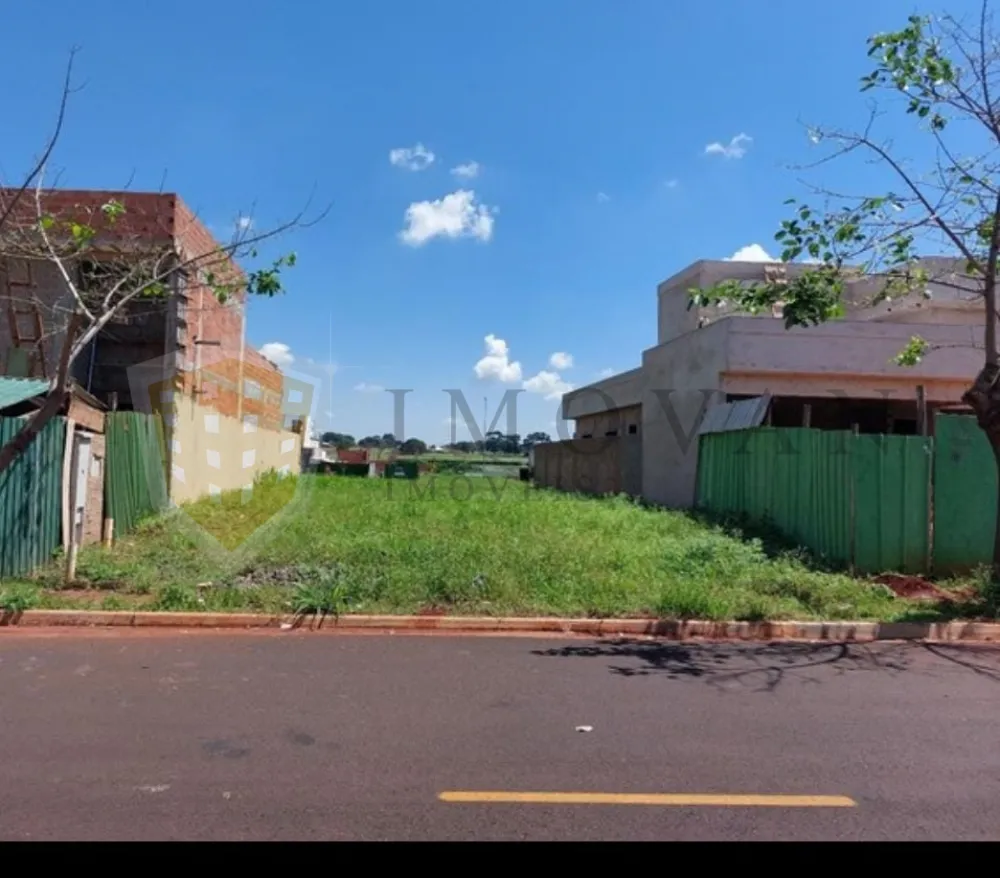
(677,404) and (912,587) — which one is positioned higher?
(677,404)

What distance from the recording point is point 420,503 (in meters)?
17.4

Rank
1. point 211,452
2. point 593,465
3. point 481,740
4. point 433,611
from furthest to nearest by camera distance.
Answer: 1. point 593,465
2. point 211,452
3. point 433,611
4. point 481,740

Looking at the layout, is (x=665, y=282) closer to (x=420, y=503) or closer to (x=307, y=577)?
(x=420, y=503)

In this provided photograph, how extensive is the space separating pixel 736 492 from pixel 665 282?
15053 mm

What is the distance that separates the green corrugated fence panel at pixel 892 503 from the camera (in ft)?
34.4

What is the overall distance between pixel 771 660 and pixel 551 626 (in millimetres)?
2123

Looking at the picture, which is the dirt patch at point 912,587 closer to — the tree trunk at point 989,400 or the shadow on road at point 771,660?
the tree trunk at point 989,400

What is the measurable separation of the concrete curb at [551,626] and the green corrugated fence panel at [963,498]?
9.44 feet

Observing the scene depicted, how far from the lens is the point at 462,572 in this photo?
890 cm

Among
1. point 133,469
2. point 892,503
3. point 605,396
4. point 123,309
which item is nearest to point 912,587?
point 892,503

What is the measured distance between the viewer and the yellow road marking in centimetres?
366

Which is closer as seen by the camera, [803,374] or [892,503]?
[892,503]

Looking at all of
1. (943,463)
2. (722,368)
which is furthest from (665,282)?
(943,463)

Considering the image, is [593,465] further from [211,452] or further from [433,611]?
[433,611]
